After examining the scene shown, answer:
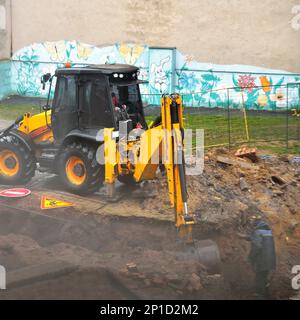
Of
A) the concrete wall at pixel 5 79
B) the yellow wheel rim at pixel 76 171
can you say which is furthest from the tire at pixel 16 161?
the concrete wall at pixel 5 79

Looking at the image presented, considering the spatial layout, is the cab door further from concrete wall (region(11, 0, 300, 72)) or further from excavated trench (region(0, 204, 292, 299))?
concrete wall (region(11, 0, 300, 72))

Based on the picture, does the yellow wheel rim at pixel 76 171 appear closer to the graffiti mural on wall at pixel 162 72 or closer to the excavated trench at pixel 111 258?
the excavated trench at pixel 111 258

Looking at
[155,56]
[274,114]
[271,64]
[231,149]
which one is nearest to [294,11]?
[271,64]

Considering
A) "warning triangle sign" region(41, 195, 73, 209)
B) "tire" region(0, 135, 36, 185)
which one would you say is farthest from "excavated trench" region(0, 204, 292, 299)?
"tire" region(0, 135, 36, 185)

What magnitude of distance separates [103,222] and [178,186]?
170cm

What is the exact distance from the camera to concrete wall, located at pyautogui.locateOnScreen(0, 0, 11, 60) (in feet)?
83.6

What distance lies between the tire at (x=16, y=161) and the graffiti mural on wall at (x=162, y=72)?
8852 millimetres

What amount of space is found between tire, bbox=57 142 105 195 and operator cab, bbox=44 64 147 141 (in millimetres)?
467

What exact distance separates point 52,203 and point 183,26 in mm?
15080

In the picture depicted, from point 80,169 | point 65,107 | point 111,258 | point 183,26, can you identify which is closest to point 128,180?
point 80,169

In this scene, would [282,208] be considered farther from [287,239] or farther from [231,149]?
[231,149]

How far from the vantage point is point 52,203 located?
1039 centimetres

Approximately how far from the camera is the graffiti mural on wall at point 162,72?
22.1 m

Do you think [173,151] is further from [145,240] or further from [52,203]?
[52,203]
